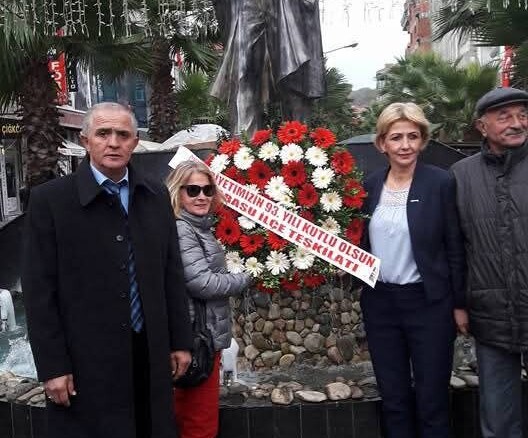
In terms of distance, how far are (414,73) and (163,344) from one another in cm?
1967

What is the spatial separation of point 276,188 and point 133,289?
1779 millimetres

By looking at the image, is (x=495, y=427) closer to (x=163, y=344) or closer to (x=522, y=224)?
(x=522, y=224)

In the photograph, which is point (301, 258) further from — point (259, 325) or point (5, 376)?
point (5, 376)

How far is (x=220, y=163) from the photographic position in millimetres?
4195

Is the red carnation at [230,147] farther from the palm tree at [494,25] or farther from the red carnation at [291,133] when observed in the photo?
the palm tree at [494,25]

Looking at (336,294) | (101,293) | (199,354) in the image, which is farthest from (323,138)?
(101,293)

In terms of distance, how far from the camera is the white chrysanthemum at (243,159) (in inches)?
164

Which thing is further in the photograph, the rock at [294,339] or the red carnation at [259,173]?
the rock at [294,339]

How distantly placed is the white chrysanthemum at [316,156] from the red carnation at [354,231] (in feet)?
1.36

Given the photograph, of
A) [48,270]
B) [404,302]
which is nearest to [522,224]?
[404,302]

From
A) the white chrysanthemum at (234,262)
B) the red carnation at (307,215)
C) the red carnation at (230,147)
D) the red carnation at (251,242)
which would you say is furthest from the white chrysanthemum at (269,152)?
the white chrysanthemum at (234,262)

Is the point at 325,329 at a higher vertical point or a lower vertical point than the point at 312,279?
lower

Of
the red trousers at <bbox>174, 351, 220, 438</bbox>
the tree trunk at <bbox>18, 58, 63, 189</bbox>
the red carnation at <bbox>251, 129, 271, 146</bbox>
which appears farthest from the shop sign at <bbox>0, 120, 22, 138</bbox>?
the red trousers at <bbox>174, 351, 220, 438</bbox>

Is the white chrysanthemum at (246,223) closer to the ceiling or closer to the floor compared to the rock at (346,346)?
closer to the ceiling
